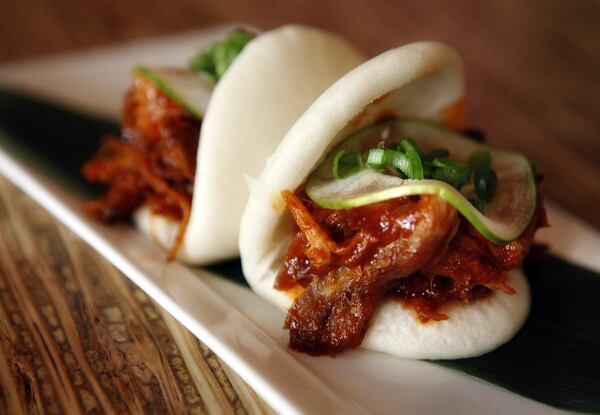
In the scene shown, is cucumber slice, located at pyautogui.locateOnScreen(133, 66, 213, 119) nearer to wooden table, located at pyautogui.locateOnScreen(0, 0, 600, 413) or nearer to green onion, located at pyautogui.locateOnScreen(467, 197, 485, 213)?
wooden table, located at pyautogui.locateOnScreen(0, 0, 600, 413)

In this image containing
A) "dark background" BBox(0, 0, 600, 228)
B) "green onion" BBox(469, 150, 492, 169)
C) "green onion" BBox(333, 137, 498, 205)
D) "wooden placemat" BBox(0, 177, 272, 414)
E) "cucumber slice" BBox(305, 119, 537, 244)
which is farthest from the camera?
"dark background" BBox(0, 0, 600, 228)

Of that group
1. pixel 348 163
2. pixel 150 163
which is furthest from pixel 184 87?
pixel 348 163

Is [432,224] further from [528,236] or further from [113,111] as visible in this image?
[113,111]

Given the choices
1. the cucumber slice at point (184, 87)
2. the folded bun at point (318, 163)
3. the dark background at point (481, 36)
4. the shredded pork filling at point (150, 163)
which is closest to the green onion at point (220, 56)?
the cucumber slice at point (184, 87)

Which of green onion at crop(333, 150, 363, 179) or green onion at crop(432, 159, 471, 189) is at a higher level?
green onion at crop(333, 150, 363, 179)

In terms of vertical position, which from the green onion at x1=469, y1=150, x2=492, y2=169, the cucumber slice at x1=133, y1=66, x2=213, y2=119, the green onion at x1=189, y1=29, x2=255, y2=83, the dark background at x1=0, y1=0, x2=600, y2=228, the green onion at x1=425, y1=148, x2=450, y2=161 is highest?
the green onion at x1=189, y1=29, x2=255, y2=83

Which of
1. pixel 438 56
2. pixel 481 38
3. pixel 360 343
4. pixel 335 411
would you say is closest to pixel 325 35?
pixel 438 56

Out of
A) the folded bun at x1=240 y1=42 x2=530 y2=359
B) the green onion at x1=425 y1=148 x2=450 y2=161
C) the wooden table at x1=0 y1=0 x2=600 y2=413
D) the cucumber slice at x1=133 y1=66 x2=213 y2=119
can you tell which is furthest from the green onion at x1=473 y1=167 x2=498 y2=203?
the cucumber slice at x1=133 y1=66 x2=213 y2=119

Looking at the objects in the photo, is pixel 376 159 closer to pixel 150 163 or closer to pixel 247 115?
pixel 247 115
